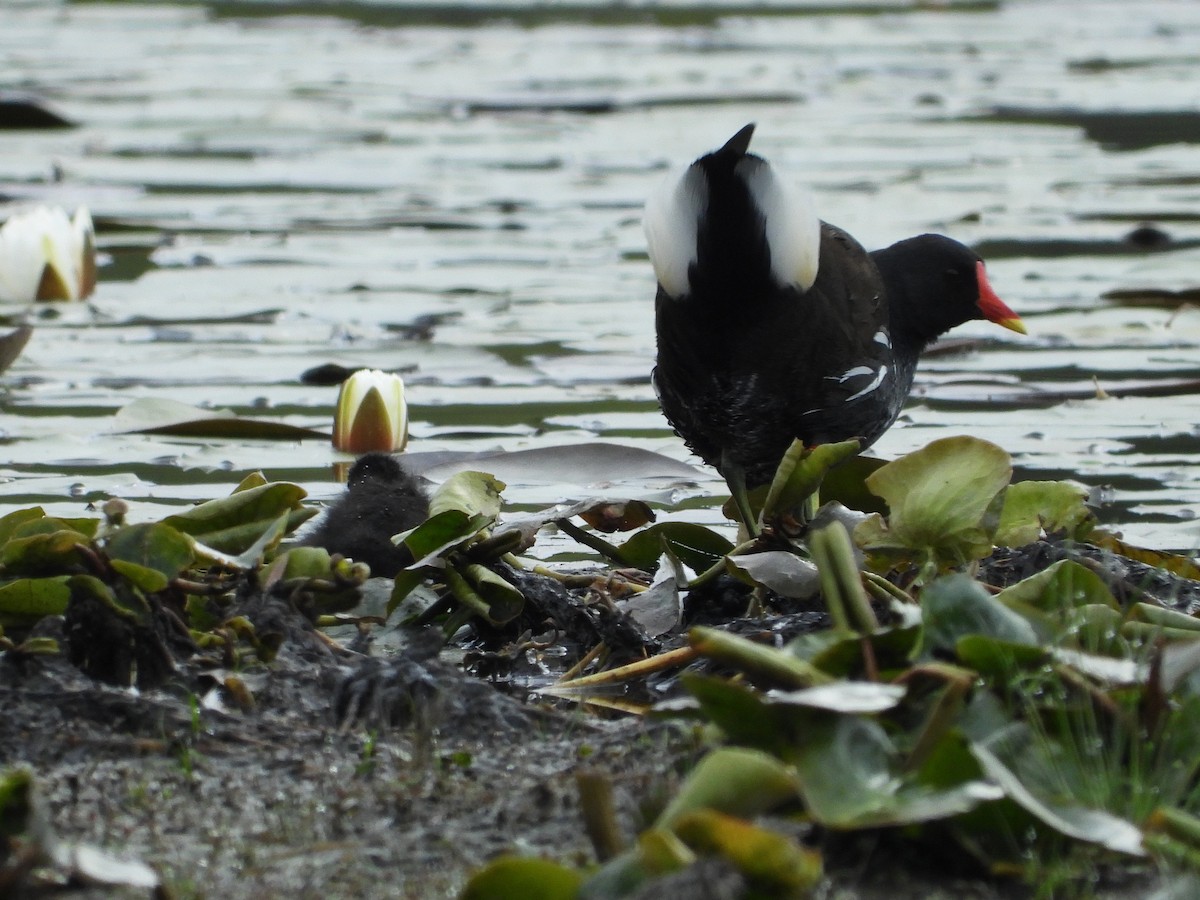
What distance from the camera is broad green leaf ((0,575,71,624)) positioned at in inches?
111

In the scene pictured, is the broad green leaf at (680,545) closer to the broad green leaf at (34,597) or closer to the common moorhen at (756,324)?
the common moorhen at (756,324)

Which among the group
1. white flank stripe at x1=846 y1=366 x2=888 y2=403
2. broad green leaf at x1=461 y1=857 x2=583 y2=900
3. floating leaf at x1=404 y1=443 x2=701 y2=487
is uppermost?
Answer: white flank stripe at x1=846 y1=366 x2=888 y2=403

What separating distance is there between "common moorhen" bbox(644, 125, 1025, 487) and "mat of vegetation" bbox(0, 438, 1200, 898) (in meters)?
0.36

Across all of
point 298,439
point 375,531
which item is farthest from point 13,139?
point 375,531

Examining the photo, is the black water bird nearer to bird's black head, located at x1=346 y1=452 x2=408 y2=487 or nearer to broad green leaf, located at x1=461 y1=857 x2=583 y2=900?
bird's black head, located at x1=346 y1=452 x2=408 y2=487

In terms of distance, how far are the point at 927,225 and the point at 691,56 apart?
6.89 meters

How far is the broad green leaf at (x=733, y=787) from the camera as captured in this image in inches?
77.7

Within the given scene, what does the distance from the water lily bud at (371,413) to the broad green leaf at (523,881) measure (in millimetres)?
Answer: 2579

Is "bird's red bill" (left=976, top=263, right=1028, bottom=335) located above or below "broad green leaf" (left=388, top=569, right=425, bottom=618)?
above

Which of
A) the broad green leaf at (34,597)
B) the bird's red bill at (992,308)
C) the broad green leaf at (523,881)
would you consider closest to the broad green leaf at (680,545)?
the broad green leaf at (34,597)

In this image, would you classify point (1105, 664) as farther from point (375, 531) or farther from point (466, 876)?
point (375, 531)

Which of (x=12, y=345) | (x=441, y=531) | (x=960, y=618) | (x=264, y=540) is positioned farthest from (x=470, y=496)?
(x=12, y=345)

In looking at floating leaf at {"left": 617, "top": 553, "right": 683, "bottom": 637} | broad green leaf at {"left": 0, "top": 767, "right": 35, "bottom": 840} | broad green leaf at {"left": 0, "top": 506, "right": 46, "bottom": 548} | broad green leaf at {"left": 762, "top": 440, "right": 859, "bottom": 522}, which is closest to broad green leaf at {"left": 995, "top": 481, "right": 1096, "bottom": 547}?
broad green leaf at {"left": 762, "top": 440, "right": 859, "bottom": 522}

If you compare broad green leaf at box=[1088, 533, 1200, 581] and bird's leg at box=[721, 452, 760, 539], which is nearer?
broad green leaf at box=[1088, 533, 1200, 581]
